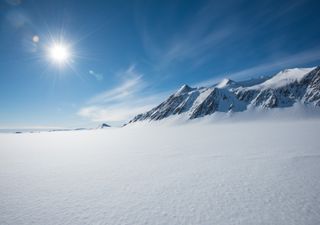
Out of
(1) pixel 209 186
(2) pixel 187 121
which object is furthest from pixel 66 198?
(2) pixel 187 121

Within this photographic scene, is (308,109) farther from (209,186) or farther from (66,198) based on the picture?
(66,198)

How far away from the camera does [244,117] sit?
121 metres

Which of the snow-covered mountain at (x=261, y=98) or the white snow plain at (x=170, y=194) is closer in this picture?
the white snow plain at (x=170, y=194)

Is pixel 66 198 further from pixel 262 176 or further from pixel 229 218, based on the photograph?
pixel 262 176

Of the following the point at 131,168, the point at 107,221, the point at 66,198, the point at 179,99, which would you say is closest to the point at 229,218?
the point at 107,221

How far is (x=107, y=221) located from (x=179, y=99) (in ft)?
548

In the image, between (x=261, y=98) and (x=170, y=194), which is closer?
(x=170, y=194)

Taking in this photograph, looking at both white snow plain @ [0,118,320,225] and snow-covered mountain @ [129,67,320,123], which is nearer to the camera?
white snow plain @ [0,118,320,225]

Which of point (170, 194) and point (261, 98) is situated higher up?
point (261, 98)

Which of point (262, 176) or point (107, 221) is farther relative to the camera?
point (262, 176)

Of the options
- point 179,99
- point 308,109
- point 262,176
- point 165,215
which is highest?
point 179,99

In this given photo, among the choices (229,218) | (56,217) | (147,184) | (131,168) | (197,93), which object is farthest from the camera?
(197,93)

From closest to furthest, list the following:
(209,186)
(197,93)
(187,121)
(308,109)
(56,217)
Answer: (56,217), (209,186), (308,109), (187,121), (197,93)

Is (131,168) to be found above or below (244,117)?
above
